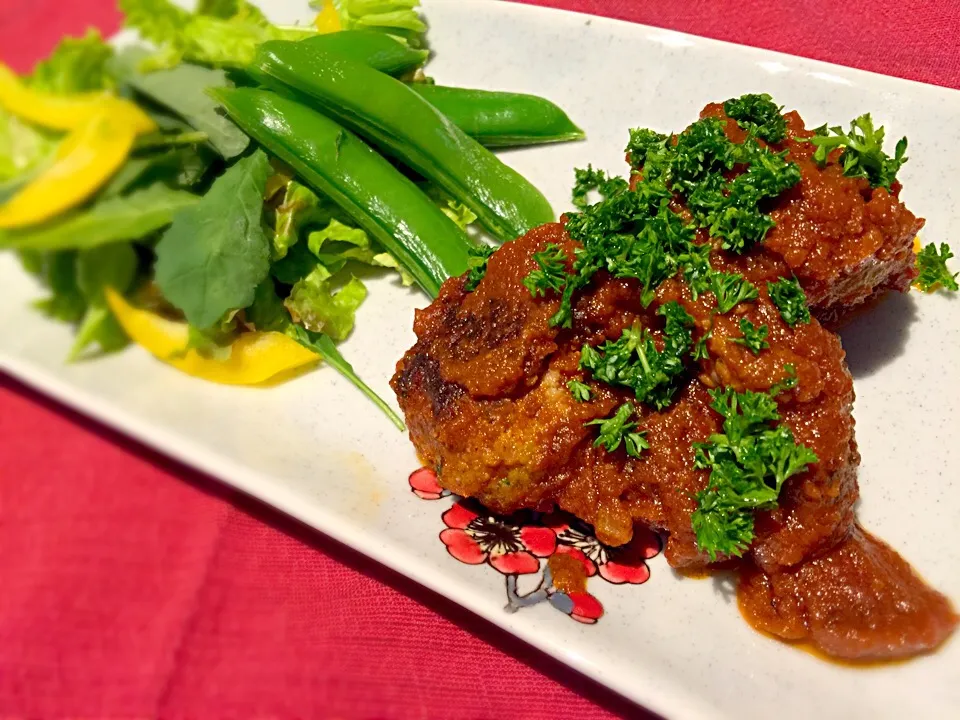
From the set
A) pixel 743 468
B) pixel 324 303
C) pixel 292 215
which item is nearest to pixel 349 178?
pixel 292 215

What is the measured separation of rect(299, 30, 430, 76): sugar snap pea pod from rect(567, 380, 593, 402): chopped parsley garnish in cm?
207

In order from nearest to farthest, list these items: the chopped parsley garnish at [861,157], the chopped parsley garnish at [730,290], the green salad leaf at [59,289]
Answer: the chopped parsley garnish at [730,290], the chopped parsley garnish at [861,157], the green salad leaf at [59,289]

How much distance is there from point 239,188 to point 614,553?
6.87 ft

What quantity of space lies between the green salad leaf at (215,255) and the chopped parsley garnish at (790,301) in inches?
77.4

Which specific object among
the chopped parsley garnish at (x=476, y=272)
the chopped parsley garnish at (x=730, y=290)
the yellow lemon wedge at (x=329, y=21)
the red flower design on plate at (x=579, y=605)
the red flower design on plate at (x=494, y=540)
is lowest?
the red flower design on plate at (x=494, y=540)

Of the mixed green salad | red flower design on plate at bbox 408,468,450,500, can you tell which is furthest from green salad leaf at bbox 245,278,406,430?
red flower design on plate at bbox 408,468,450,500

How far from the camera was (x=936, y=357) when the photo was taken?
7.88 feet

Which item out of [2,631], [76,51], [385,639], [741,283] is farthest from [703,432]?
[76,51]

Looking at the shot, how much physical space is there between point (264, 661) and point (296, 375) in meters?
1.11

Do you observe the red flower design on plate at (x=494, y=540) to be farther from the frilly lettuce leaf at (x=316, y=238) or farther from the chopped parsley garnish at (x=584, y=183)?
the chopped parsley garnish at (x=584, y=183)

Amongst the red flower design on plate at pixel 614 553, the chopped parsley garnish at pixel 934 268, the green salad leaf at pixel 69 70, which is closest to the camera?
the red flower design on plate at pixel 614 553

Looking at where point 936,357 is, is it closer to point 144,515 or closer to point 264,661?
point 264,661

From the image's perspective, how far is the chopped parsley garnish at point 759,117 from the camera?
85.0 inches

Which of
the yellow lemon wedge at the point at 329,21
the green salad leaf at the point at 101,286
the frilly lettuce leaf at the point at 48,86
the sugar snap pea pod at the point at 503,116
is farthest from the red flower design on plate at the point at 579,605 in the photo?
the yellow lemon wedge at the point at 329,21
